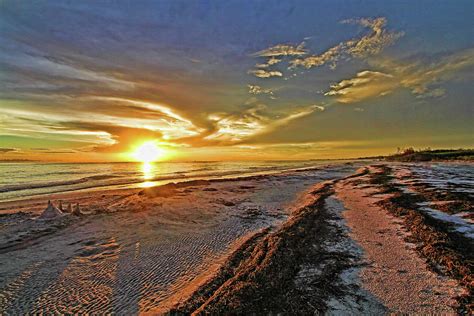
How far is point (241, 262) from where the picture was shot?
708cm

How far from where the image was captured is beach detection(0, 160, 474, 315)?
5.14 metres

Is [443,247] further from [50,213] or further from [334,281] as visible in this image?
[50,213]

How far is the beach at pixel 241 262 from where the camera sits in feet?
16.9

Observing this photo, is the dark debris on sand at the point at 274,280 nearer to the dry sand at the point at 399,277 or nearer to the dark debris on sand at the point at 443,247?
the dry sand at the point at 399,277

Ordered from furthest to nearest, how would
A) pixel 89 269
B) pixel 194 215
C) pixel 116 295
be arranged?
pixel 194 215
pixel 89 269
pixel 116 295

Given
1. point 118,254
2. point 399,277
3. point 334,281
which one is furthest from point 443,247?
point 118,254

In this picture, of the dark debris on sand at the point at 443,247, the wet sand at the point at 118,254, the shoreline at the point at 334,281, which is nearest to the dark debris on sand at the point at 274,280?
the shoreline at the point at 334,281

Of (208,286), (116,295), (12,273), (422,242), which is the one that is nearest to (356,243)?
(422,242)

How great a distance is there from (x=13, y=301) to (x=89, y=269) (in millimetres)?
1658

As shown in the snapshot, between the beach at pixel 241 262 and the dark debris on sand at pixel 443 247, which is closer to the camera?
the beach at pixel 241 262

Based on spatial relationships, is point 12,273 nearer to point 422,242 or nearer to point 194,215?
point 194,215

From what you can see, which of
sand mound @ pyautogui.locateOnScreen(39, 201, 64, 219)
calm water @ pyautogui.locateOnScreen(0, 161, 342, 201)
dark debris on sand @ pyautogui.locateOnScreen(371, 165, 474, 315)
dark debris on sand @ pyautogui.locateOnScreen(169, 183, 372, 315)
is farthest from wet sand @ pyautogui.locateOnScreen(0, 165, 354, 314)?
calm water @ pyautogui.locateOnScreen(0, 161, 342, 201)

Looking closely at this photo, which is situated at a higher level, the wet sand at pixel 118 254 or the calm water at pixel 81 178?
the calm water at pixel 81 178

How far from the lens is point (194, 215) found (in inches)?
508
